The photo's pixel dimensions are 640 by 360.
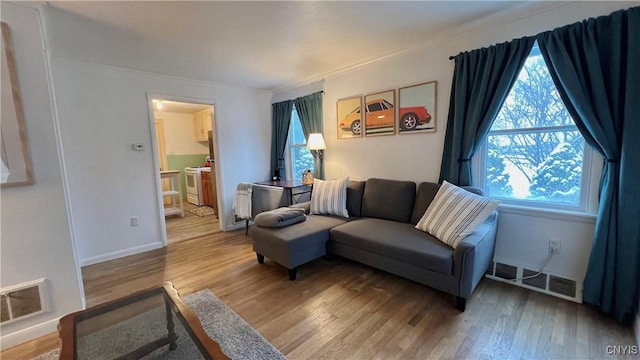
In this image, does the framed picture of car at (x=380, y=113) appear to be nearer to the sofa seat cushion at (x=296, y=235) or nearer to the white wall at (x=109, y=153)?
the sofa seat cushion at (x=296, y=235)

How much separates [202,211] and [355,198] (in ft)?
12.2

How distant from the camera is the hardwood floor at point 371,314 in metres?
1.58

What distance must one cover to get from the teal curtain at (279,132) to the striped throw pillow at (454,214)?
2658 mm

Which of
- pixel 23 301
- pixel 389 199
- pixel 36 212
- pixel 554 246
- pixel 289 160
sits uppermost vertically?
pixel 289 160

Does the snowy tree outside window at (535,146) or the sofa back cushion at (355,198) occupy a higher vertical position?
the snowy tree outside window at (535,146)

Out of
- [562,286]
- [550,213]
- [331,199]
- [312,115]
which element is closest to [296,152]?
[312,115]

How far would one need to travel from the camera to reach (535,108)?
2.15 m

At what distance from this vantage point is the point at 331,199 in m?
3.05

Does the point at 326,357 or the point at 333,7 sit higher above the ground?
the point at 333,7

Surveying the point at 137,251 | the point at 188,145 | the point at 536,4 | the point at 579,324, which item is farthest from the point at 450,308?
the point at 188,145

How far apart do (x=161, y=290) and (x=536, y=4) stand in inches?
130

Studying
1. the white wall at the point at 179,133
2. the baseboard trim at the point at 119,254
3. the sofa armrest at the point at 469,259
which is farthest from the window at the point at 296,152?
the white wall at the point at 179,133

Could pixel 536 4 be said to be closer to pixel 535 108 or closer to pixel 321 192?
pixel 535 108

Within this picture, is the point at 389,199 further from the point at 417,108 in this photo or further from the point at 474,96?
the point at 474,96
